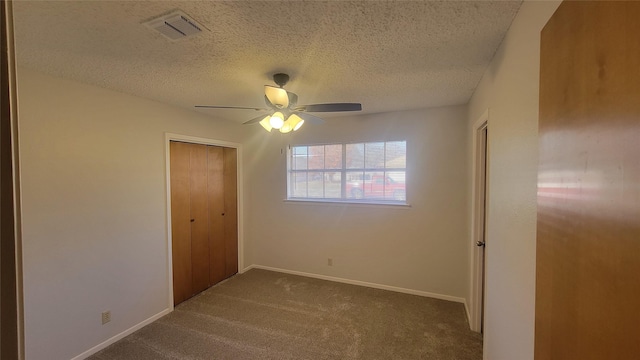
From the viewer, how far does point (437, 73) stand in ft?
6.75

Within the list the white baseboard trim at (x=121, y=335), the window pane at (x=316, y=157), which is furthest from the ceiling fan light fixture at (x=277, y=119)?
the white baseboard trim at (x=121, y=335)

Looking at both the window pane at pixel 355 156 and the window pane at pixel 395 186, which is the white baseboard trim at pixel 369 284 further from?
the window pane at pixel 355 156

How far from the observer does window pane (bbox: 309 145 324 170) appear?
3863 millimetres

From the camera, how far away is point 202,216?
343 centimetres

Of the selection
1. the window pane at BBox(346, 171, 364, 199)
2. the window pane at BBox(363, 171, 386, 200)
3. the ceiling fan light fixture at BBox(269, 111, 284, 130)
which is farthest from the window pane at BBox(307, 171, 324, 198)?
the ceiling fan light fixture at BBox(269, 111, 284, 130)

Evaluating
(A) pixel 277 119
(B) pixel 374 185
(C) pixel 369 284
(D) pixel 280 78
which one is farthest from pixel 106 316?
(B) pixel 374 185

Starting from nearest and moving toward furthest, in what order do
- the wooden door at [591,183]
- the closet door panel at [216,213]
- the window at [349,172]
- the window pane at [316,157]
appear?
1. the wooden door at [591,183]
2. the window at [349,172]
3. the closet door panel at [216,213]
4. the window pane at [316,157]

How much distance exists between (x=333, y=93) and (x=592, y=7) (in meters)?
2.03

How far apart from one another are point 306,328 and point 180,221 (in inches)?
78.9

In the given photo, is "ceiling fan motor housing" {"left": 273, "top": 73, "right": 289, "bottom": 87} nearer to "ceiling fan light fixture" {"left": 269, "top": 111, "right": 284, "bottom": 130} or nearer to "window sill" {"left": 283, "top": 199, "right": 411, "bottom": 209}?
"ceiling fan light fixture" {"left": 269, "top": 111, "right": 284, "bottom": 130}

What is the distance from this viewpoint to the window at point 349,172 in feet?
11.2

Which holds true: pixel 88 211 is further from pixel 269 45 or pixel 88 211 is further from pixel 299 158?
pixel 299 158

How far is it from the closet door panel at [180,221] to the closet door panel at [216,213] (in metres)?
0.36

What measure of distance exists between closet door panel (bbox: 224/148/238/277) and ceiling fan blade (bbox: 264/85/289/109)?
7.56ft
